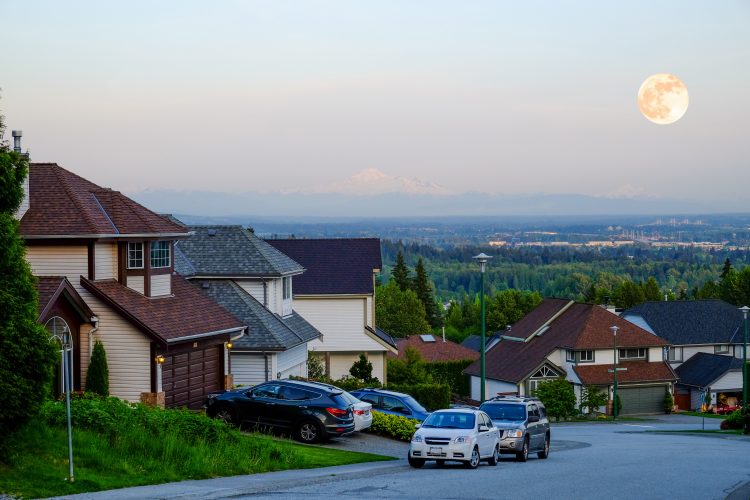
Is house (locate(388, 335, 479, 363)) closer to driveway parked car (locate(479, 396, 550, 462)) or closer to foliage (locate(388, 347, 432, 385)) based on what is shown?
foliage (locate(388, 347, 432, 385))

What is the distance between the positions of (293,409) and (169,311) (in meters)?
6.47

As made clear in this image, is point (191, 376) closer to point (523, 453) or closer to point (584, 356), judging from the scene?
point (523, 453)

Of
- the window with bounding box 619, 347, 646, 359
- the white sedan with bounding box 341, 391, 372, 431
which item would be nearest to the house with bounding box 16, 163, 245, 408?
the white sedan with bounding box 341, 391, 372, 431

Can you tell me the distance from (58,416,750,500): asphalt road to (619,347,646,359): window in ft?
130

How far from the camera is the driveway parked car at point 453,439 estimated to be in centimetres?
2462

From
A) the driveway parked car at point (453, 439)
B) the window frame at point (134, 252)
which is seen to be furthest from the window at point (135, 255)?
the driveway parked car at point (453, 439)

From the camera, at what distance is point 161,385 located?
31359 millimetres

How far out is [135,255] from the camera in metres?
32.9

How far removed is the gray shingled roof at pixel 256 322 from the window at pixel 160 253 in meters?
5.77

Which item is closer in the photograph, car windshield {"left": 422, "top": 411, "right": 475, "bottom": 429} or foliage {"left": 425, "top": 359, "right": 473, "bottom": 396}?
car windshield {"left": 422, "top": 411, "right": 475, "bottom": 429}

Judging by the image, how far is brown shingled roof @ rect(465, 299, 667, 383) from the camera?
69.9 meters

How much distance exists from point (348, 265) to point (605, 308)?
966 inches

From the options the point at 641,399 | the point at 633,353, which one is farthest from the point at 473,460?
the point at 633,353

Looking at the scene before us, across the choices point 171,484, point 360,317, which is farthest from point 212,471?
point 360,317
